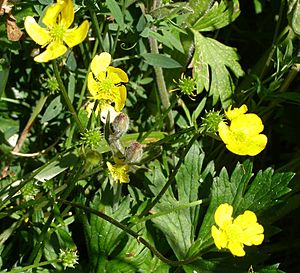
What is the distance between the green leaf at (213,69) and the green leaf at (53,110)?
0.39 meters

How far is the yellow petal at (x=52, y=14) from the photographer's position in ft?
4.49

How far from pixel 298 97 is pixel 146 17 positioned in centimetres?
47

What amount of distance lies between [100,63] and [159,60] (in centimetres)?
26

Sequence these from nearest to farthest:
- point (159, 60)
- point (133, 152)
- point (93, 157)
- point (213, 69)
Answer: point (93, 157) → point (133, 152) → point (159, 60) → point (213, 69)

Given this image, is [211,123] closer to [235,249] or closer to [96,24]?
[235,249]

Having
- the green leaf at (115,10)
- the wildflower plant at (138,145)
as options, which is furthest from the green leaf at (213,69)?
the green leaf at (115,10)

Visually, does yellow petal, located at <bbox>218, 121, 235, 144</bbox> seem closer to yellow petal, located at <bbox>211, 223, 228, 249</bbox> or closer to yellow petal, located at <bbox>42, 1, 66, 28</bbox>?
yellow petal, located at <bbox>211, 223, 228, 249</bbox>

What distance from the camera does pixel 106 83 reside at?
57.5 inches

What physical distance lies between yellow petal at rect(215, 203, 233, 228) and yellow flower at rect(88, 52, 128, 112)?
12.6 inches

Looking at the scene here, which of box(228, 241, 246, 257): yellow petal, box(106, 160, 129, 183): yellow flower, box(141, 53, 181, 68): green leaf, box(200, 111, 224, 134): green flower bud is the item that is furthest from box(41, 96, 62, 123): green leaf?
box(228, 241, 246, 257): yellow petal

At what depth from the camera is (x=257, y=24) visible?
2227 mm

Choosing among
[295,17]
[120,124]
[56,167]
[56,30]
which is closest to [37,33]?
[56,30]

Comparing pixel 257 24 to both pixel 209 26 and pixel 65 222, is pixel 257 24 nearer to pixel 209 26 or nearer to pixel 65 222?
pixel 209 26

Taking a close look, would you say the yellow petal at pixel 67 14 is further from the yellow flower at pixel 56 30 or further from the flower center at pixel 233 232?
the flower center at pixel 233 232
